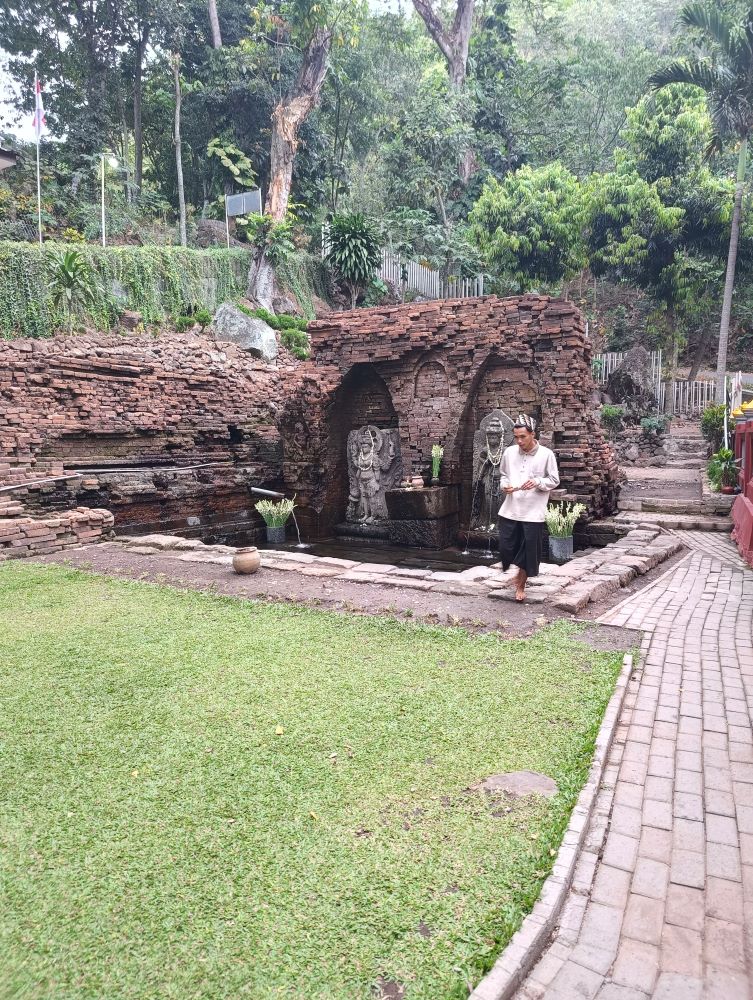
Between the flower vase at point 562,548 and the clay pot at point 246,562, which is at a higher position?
the clay pot at point 246,562

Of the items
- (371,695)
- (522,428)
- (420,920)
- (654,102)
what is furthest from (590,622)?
(654,102)

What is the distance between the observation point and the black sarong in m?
5.33

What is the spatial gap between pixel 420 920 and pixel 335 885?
0.30 m

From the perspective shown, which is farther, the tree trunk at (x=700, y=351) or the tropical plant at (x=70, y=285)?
the tree trunk at (x=700, y=351)

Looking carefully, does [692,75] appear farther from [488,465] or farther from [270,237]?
[488,465]

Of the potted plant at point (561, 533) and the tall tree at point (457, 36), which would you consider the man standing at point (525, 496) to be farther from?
the tall tree at point (457, 36)

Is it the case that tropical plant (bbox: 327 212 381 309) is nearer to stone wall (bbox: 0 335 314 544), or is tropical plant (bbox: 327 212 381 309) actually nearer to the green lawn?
stone wall (bbox: 0 335 314 544)

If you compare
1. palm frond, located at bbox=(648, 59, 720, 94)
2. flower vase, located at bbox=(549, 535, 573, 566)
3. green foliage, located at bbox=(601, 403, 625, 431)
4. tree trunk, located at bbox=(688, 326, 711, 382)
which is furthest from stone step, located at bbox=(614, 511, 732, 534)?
tree trunk, located at bbox=(688, 326, 711, 382)

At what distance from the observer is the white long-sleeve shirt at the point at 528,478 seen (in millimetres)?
5309

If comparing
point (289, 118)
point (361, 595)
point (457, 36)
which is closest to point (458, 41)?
point (457, 36)

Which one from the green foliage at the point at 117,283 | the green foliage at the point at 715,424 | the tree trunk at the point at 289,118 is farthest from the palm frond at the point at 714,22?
Result: the green foliage at the point at 117,283

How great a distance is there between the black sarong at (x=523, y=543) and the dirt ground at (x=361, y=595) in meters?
0.36

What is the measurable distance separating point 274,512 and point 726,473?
801 centimetres

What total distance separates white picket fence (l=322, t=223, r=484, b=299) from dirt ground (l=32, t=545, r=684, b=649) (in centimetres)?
1615
